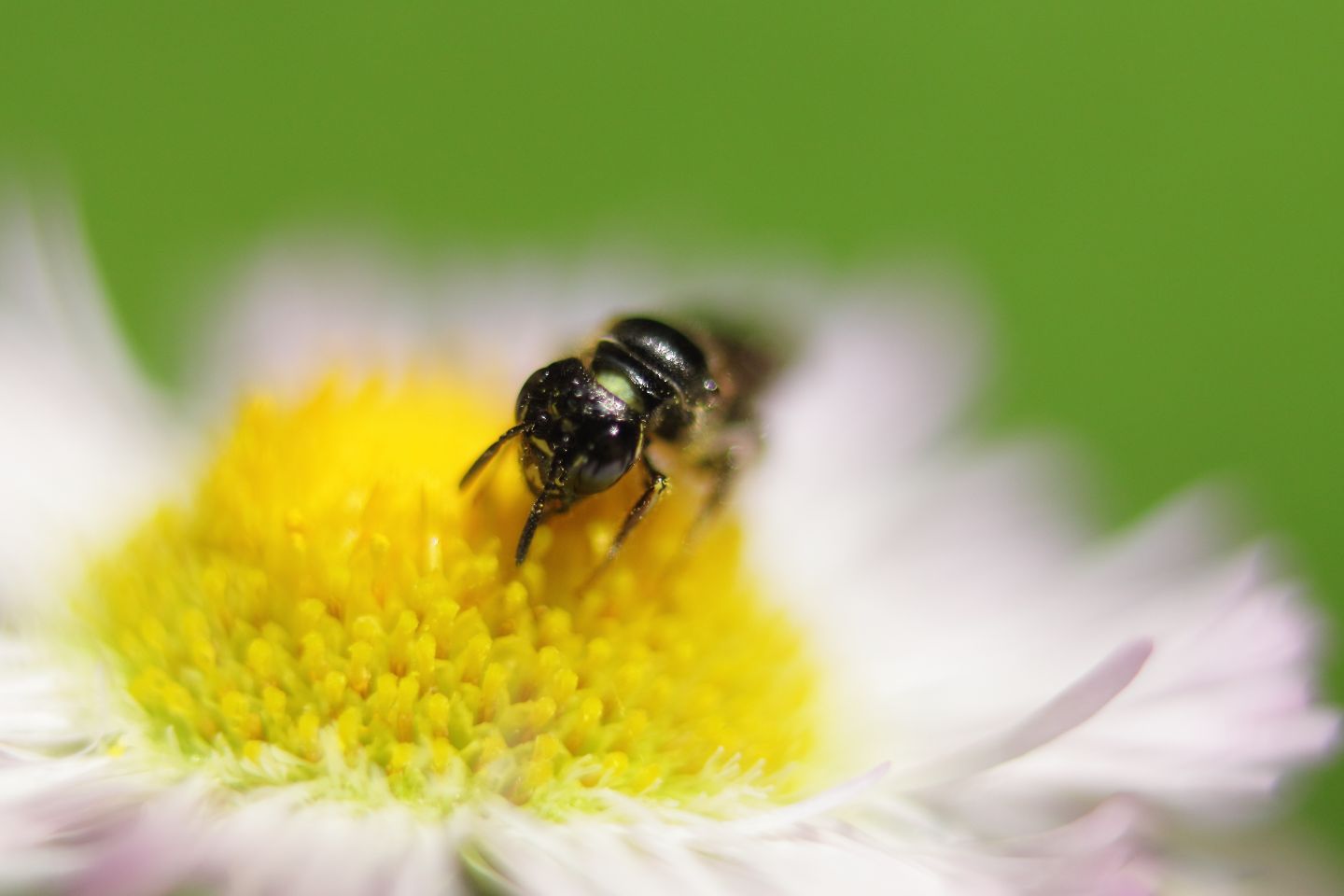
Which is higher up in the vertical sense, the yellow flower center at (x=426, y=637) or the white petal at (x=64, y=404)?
the white petal at (x=64, y=404)

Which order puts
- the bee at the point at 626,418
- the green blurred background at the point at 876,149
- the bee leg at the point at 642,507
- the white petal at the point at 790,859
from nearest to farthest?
1. the white petal at the point at 790,859
2. the bee at the point at 626,418
3. the bee leg at the point at 642,507
4. the green blurred background at the point at 876,149

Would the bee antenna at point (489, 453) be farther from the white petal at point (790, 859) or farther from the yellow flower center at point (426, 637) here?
the white petal at point (790, 859)

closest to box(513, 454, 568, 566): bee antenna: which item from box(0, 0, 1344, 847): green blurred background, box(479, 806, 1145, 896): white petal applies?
box(479, 806, 1145, 896): white petal

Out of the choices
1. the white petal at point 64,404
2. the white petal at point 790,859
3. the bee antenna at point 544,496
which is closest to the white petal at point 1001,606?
the white petal at point 790,859

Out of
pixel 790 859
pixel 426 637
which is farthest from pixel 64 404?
pixel 790 859

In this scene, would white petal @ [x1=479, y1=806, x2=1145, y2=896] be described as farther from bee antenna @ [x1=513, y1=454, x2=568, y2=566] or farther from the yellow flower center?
bee antenna @ [x1=513, y1=454, x2=568, y2=566]

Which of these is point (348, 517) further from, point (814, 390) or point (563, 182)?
Answer: point (563, 182)
